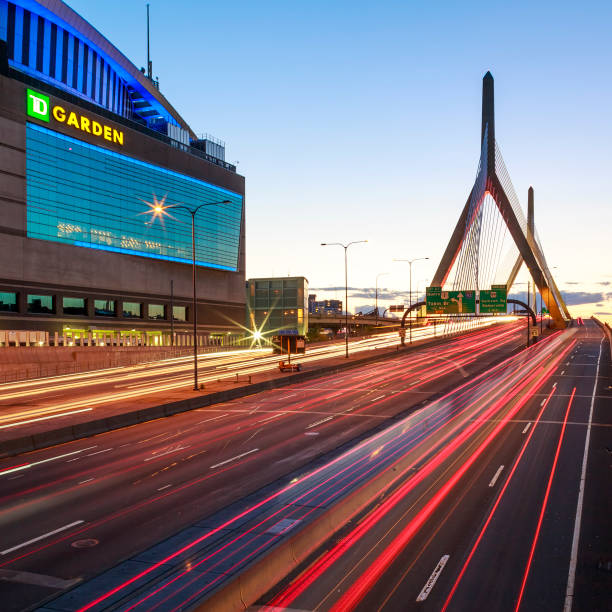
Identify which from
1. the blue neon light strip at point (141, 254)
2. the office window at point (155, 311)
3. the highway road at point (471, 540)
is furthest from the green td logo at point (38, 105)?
the highway road at point (471, 540)

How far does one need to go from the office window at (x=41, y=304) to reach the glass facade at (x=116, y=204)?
7010 mm

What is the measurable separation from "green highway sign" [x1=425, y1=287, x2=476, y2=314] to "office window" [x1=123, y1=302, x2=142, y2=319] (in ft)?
138

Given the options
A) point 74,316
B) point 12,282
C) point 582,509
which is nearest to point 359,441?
point 582,509

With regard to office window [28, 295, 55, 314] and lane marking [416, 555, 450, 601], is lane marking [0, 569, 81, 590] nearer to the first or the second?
lane marking [416, 555, 450, 601]

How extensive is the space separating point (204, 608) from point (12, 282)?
68.8m

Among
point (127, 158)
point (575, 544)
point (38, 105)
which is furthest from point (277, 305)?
point (575, 544)

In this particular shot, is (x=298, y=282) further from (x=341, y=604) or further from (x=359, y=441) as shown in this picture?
(x=341, y=604)

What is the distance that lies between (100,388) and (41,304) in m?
35.0

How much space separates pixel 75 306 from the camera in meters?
78.5

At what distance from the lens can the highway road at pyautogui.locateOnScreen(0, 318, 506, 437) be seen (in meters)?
30.2

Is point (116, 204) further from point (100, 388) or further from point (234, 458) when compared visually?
point (234, 458)

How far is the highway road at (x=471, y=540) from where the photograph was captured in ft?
32.3

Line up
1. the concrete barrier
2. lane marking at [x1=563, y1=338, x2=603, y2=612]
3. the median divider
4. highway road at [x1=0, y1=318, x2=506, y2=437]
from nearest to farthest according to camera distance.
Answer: the concrete barrier → lane marking at [x1=563, y1=338, x2=603, y2=612] → the median divider → highway road at [x1=0, y1=318, x2=506, y2=437]

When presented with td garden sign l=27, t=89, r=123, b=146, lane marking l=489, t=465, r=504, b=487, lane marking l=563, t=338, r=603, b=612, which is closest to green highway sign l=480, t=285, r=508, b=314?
lane marking l=563, t=338, r=603, b=612
